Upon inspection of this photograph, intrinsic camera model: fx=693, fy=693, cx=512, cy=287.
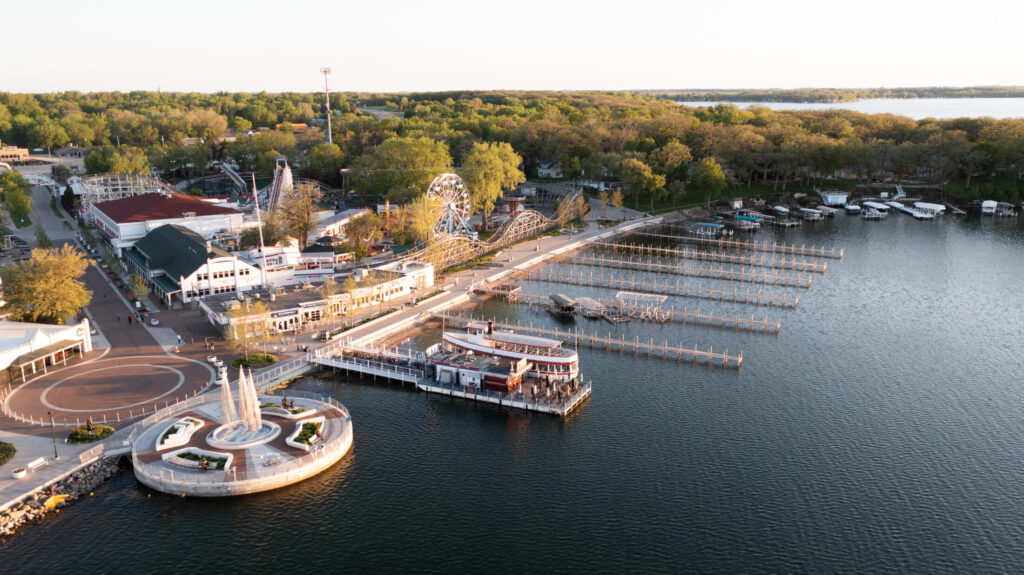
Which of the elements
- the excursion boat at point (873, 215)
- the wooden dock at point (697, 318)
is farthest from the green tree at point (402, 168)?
the excursion boat at point (873, 215)

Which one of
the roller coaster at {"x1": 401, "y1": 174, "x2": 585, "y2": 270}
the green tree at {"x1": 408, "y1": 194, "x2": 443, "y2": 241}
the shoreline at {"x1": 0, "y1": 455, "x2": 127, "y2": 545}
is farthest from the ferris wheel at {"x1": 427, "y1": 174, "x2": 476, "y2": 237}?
the shoreline at {"x1": 0, "y1": 455, "x2": 127, "y2": 545}

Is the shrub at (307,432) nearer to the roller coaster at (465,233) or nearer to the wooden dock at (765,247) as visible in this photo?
the roller coaster at (465,233)

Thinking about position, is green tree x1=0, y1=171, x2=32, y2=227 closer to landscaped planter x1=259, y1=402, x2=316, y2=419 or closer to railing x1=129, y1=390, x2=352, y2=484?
railing x1=129, y1=390, x2=352, y2=484

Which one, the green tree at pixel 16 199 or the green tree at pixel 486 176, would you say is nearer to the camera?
the green tree at pixel 16 199

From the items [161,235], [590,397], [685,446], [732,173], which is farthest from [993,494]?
[732,173]

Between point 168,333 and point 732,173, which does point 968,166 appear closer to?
point 732,173

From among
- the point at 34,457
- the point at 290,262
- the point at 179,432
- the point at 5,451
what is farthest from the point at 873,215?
the point at 5,451
